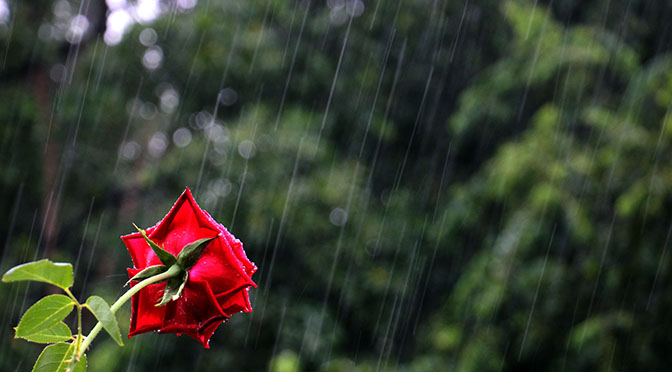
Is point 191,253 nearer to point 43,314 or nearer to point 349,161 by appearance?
point 43,314

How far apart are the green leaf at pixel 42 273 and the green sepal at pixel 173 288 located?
7cm

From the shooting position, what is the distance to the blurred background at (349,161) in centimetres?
272

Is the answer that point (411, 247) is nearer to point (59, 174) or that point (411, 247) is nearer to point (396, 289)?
point (396, 289)

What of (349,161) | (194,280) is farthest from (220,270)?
(349,161)

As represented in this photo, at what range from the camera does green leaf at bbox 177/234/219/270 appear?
0.43 metres

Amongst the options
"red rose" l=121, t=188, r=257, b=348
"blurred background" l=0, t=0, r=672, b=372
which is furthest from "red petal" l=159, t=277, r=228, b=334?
"blurred background" l=0, t=0, r=672, b=372

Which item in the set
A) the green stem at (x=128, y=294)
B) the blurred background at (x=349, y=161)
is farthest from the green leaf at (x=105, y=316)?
the blurred background at (x=349, y=161)

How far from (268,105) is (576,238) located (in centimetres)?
235

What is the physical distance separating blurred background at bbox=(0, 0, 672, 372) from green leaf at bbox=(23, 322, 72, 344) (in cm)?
206

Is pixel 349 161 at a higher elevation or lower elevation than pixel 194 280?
lower

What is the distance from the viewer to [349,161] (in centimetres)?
399

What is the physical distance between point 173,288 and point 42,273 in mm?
96

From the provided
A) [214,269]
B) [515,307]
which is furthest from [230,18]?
[214,269]

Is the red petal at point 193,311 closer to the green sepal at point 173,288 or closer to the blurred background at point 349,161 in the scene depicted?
the green sepal at point 173,288
